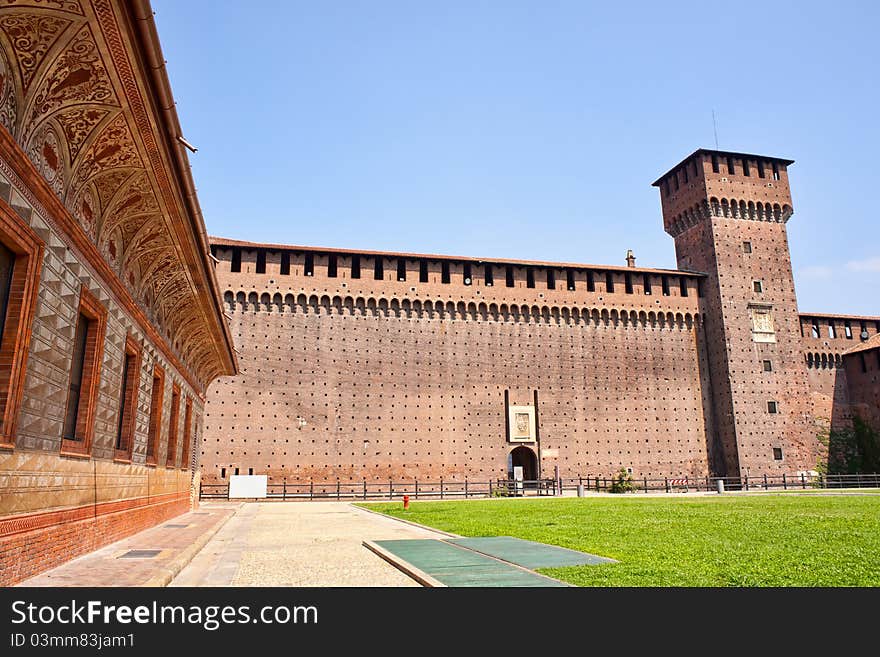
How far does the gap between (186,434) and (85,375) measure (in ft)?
34.8

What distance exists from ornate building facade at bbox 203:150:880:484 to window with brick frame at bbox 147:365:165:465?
16.6 m

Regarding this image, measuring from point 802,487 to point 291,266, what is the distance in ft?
95.3

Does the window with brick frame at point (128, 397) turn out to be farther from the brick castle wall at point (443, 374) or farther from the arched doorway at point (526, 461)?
the arched doorway at point (526, 461)

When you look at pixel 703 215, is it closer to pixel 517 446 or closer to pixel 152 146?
pixel 517 446

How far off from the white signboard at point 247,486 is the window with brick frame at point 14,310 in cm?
2307

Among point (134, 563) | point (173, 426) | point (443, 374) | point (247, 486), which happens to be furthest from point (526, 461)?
point (134, 563)

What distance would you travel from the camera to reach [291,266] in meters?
31.4

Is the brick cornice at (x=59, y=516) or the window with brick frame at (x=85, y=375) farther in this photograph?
the window with brick frame at (x=85, y=375)

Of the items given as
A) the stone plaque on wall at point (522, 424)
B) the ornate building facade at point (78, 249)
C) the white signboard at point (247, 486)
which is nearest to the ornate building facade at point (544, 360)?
the stone plaque on wall at point (522, 424)

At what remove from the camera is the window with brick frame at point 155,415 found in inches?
480

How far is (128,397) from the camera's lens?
1013cm

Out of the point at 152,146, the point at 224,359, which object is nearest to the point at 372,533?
the point at 152,146

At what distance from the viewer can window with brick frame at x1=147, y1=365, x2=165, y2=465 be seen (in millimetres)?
12195

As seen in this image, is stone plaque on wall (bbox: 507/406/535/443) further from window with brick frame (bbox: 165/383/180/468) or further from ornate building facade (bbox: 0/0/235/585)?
ornate building facade (bbox: 0/0/235/585)
